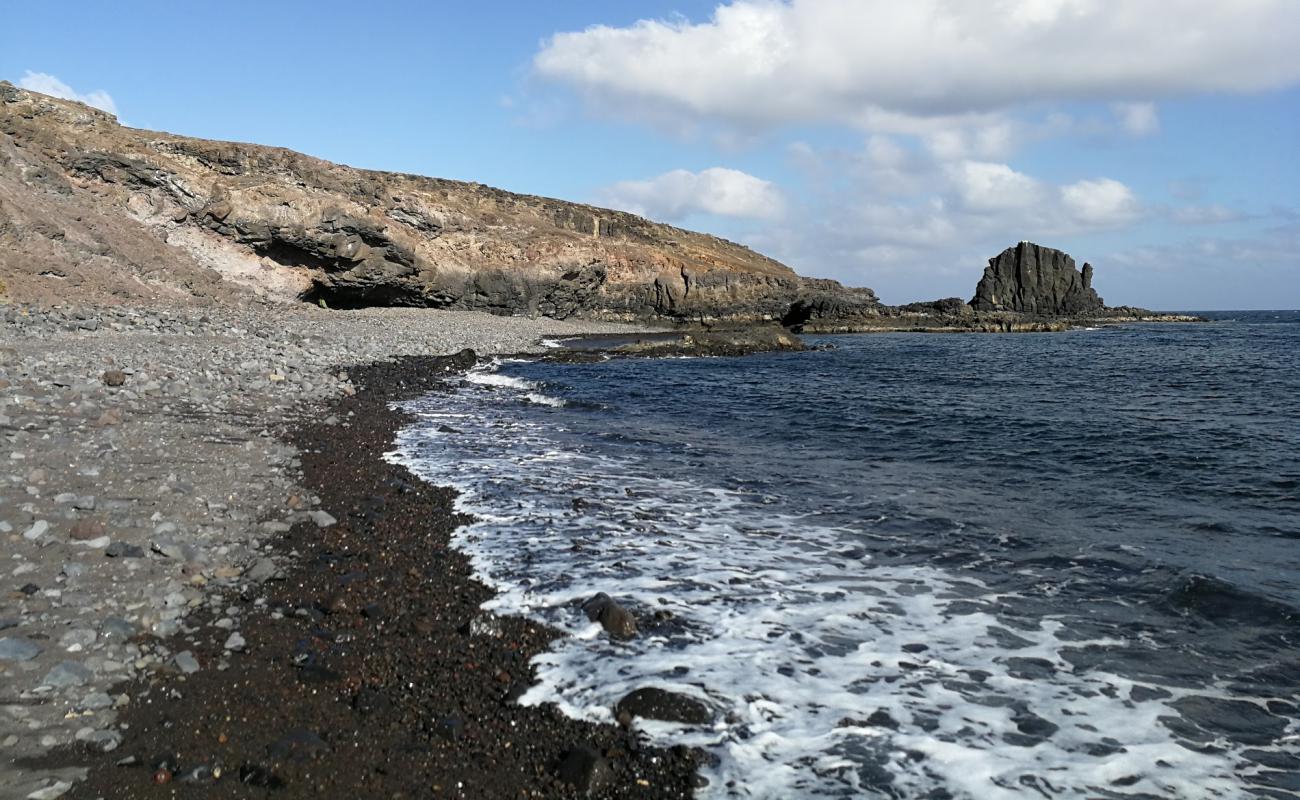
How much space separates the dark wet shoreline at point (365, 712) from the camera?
3.65m

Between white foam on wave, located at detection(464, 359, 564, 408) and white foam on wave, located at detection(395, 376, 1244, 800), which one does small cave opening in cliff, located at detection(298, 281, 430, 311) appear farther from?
white foam on wave, located at detection(395, 376, 1244, 800)

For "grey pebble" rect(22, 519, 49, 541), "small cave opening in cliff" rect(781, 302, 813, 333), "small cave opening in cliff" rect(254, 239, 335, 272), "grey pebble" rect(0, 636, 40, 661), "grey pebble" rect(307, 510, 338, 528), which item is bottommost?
"grey pebble" rect(307, 510, 338, 528)

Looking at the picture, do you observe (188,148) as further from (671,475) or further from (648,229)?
(648,229)

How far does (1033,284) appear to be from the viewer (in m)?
87.5

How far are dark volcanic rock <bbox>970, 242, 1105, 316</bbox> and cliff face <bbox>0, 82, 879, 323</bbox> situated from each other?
39.9 meters

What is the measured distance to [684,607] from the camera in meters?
6.15

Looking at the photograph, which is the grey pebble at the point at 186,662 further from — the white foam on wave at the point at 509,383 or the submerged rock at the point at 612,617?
the white foam on wave at the point at 509,383

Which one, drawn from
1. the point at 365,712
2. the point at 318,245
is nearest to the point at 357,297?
the point at 318,245

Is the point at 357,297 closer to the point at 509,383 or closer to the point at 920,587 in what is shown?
the point at 509,383

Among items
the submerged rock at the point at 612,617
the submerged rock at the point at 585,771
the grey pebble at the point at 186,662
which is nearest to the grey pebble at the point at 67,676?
the grey pebble at the point at 186,662

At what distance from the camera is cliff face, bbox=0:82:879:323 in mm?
27984

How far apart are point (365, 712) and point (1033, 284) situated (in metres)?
96.8

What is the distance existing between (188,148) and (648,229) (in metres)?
46.2

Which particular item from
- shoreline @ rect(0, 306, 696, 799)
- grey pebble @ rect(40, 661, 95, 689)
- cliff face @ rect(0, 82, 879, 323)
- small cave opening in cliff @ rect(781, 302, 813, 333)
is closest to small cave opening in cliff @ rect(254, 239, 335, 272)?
cliff face @ rect(0, 82, 879, 323)
